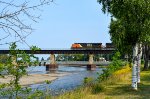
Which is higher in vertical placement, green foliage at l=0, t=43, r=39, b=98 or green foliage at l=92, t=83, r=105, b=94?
green foliage at l=0, t=43, r=39, b=98

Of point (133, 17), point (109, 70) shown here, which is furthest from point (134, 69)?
point (109, 70)

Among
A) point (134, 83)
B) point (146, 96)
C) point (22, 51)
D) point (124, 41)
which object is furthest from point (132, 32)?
point (22, 51)

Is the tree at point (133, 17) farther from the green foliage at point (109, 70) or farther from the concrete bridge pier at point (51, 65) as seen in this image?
the concrete bridge pier at point (51, 65)

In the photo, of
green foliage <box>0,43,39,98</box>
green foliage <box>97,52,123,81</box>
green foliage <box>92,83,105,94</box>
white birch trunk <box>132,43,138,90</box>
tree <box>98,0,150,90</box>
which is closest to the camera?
green foliage <box>0,43,39,98</box>

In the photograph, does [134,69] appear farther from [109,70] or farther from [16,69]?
[16,69]

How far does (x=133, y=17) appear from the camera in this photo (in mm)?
26078

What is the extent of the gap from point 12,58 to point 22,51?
444 mm

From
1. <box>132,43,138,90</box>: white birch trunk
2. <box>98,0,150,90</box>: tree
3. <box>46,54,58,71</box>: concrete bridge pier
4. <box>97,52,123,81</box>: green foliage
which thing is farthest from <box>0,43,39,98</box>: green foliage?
<box>46,54,58,71</box>: concrete bridge pier

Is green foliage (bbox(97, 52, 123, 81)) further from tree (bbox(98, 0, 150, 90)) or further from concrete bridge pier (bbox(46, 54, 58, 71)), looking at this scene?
concrete bridge pier (bbox(46, 54, 58, 71))

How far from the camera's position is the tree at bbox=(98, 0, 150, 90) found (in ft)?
83.4

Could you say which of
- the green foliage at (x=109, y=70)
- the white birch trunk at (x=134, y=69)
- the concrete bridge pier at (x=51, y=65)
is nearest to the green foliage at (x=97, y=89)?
the white birch trunk at (x=134, y=69)

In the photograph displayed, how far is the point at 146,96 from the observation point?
23375mm

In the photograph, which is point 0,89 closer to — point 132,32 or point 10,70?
point 10,70

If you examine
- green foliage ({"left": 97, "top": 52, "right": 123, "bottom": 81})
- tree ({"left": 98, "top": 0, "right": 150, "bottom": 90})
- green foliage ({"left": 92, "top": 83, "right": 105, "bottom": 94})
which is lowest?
green foliage ({"left": 92, "top": 83, "right": 105, "bottom": 94})
